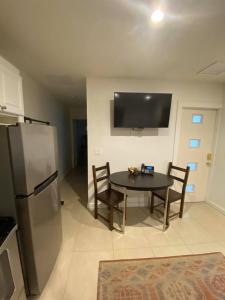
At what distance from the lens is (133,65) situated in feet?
6.95

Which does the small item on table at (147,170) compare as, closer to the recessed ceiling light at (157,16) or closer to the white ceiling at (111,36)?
the white ceiling at (111,36)

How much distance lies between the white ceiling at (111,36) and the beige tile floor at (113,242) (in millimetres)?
2472

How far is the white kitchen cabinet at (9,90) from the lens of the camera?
54.9 inches

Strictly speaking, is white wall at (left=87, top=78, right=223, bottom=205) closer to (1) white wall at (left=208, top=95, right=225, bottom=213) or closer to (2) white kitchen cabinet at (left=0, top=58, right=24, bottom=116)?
(1) white wall at (left=208, top=95, right=225, bottom=213)

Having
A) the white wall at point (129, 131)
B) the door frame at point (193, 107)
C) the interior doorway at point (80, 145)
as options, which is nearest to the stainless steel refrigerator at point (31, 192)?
the white wall at point (129, 131)

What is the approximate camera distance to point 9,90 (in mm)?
1517

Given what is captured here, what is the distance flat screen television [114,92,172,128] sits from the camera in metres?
2.47

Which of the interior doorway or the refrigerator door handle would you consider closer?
the refrigerator door handle

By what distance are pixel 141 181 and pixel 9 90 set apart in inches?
77.9

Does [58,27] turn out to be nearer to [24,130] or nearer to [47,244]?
[24,130]

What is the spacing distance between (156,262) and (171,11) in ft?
8.16

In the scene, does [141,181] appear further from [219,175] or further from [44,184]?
[219,175]

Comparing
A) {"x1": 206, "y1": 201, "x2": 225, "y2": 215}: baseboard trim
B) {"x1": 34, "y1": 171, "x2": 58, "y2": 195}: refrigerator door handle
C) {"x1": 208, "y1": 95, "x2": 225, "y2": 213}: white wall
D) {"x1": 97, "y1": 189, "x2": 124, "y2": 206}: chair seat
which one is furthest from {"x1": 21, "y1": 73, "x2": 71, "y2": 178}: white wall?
{"x1": 206, "y1": 201, "x2": 225, "y2": 215}: baseboard trim

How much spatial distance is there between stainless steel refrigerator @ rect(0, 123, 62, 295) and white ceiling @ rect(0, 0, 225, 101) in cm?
94
